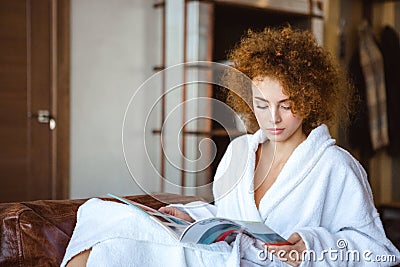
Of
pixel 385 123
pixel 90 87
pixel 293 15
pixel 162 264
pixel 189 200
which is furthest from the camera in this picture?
pixel 385 123

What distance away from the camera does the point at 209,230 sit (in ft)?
5.06

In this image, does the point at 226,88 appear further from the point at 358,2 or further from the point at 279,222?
the point at 358,2

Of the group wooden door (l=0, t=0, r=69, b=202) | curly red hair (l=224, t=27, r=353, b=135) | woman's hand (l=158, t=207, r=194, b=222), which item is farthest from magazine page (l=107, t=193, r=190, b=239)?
wooden door (l=0, t=0, r=69, b=202)

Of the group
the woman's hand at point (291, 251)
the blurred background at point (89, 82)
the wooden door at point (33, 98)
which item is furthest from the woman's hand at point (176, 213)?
the wooden door at point (33, 98)

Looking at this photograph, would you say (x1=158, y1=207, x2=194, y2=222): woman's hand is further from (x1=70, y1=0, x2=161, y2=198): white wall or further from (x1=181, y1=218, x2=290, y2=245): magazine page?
(x1=70, y1=0, x2=161, y2=198): white wall

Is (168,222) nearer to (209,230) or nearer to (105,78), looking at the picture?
(209,230)

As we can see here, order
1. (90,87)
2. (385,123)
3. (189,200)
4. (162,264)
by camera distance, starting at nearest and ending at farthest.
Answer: (162,264)
(189,200)
(90,87)
(385,123)

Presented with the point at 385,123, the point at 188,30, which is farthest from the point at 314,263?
the point at 385,123

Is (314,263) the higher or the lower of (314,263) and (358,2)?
the lower

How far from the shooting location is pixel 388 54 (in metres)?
5.52

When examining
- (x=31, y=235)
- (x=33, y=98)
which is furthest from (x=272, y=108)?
(x=33, y=98)

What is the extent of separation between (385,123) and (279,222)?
12.5 feet

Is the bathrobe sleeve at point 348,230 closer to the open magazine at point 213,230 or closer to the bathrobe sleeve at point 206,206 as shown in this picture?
the open magazine at point 213,230

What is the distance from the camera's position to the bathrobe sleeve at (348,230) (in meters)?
1.63
